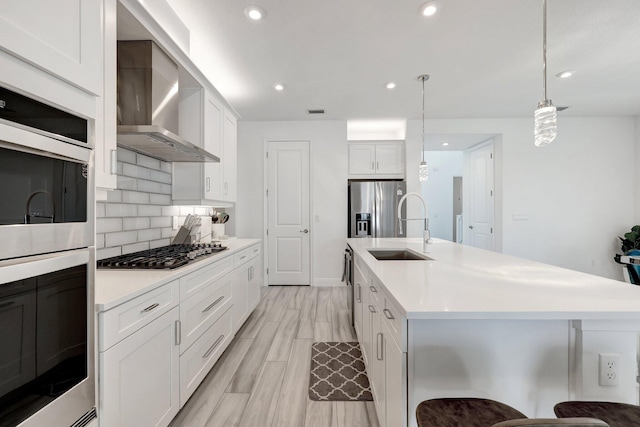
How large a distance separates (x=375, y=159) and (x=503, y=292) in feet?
12.4

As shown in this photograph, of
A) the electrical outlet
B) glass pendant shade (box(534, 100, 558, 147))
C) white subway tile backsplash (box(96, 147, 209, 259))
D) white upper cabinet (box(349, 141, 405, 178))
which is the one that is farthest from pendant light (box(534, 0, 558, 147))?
white upper cabinet (box(349, 141, 405, 178))

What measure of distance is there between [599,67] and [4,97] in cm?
457

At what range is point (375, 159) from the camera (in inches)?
184

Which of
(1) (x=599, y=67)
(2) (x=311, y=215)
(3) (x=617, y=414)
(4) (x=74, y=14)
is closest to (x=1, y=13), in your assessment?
(4) (x=74, y=14)

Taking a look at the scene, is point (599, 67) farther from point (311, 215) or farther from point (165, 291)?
point (165, 291)

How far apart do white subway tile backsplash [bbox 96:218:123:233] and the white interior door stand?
207 inches

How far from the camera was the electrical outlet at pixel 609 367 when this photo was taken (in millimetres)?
957

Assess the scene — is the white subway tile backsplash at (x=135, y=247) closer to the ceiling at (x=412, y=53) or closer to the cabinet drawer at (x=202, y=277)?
the cabinet drawer at (x=202, y=277)

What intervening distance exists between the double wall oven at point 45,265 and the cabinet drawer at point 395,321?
108cm

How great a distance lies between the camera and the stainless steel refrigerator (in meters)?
4.40

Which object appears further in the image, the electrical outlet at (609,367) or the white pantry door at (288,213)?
the white pantry door at (288,213)

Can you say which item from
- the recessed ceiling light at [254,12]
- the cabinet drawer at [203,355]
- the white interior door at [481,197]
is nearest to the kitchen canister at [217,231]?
the cabinet drawer at [203,355]

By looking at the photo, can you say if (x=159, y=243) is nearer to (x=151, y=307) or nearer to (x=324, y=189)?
(x=151, y=307)

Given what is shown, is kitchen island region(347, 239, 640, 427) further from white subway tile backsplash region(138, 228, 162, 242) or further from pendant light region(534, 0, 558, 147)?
white subway tile backsplash region(138, 228, 162, 242)
